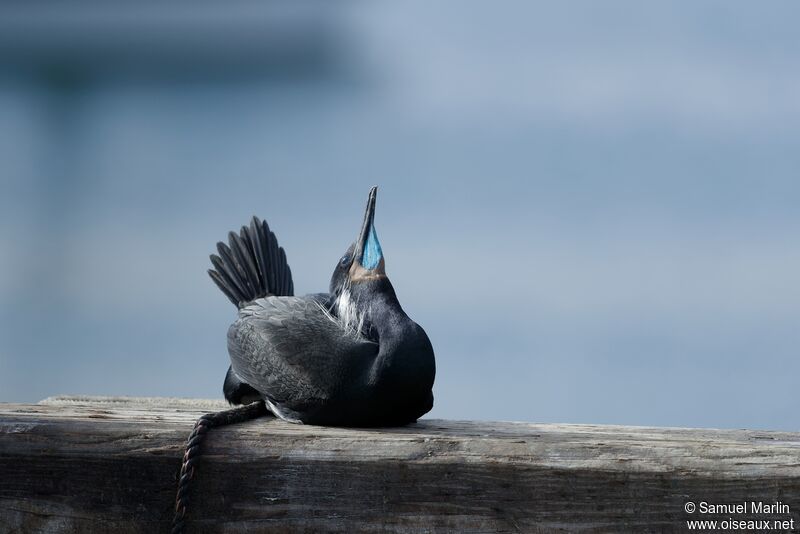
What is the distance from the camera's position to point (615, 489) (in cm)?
186

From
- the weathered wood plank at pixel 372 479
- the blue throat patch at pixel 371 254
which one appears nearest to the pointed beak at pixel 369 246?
the blue throat patch at pixel 371 254

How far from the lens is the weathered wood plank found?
6.10ft

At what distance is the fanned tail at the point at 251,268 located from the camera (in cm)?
295

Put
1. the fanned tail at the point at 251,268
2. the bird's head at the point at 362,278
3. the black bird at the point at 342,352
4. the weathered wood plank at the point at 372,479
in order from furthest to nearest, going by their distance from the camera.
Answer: the fanned tail at the point at 251,268, the bird's head at the point at 362,278, the black bird at the point at 342,352, the weathered wood plank at the point at 372,479

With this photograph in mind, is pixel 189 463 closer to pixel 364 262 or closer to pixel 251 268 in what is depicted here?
pixel 364 262

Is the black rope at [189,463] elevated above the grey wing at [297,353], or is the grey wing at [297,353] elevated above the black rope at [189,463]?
the grey wing at [297,353]

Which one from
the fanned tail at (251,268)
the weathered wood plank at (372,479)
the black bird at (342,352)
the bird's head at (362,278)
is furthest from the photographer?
the fanned tail at (251,268)

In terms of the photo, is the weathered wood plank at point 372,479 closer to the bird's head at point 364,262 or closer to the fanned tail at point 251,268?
the bird's head at point 364,262

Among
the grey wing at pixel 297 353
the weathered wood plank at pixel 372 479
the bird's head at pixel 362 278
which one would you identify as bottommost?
the weathered wood plank at pixel 372 479

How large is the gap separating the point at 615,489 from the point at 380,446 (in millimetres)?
454

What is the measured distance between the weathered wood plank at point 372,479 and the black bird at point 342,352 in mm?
161

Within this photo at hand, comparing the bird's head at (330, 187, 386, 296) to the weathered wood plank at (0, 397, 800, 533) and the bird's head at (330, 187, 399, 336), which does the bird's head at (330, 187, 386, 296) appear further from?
the weathered wood plank at (0, 397, 800, 533)

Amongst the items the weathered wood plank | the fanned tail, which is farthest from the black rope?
the fanned tail

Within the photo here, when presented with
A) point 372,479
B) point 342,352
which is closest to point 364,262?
point 342,352
